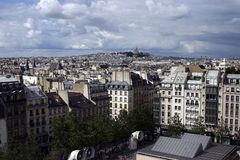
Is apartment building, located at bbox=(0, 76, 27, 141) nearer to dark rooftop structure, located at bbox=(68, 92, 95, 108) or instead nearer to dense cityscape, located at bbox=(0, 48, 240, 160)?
dense cityscape, located at bbox=(0, 48, 240, 160)

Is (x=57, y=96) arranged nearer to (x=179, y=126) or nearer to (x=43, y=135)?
(x=43, y=135)

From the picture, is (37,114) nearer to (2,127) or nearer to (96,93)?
(2,127)

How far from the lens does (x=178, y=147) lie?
62.8 m

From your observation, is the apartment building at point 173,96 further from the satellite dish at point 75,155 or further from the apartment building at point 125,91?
the satellite dish at point 75,155

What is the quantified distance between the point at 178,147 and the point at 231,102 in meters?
48.7

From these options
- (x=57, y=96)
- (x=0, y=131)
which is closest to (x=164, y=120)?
(x=57, y=96)

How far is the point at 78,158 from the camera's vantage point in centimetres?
7712

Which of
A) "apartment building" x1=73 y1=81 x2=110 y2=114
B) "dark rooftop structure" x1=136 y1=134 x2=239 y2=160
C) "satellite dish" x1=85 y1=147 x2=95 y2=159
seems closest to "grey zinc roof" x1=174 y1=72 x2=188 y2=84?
"apartment building" x1=73 y1=81 x2=110 y2=114

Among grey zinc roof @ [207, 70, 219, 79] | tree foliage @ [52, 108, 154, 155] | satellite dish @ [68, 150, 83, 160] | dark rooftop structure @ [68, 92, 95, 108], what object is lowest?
satellite dish @ [68, 150, 83, 160]

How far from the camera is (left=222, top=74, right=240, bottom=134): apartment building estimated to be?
347 ft

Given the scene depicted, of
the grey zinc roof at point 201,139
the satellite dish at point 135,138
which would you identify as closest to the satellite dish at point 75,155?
the grey zinc roof at point 201,139

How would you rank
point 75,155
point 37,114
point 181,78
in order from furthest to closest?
point 181,78
point 37,114
point 75,155

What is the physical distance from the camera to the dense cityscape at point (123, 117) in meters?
67.9

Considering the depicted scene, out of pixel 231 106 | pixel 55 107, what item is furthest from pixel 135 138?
pixel 231 106
